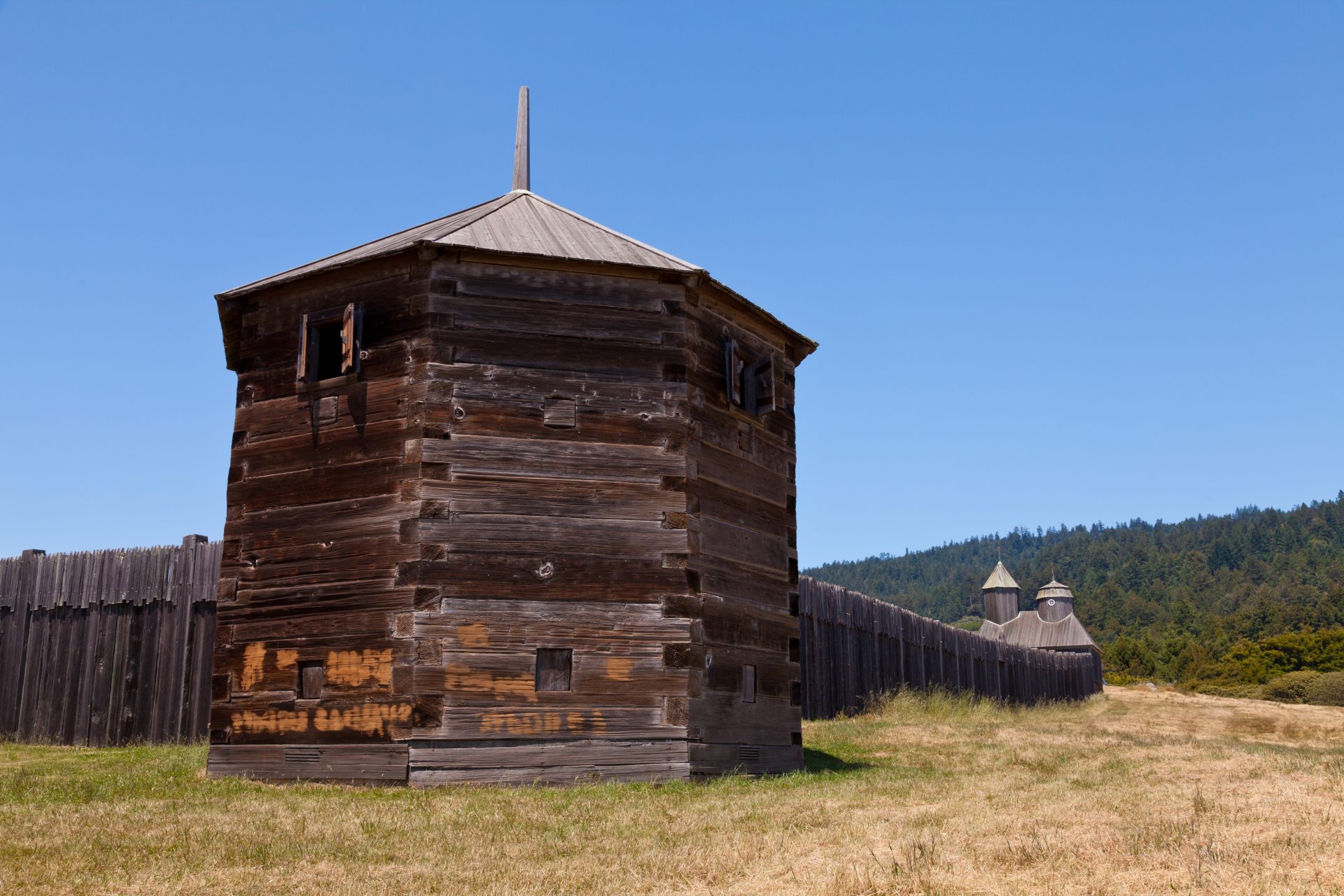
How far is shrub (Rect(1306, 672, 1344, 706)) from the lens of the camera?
5309 cm

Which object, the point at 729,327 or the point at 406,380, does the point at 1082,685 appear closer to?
the point at 729,327

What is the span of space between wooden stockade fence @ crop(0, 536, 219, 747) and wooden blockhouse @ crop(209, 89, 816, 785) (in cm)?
577

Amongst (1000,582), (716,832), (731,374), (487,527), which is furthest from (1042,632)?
(716,832)

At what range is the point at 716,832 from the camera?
31.7 ft

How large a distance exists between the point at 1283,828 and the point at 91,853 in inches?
345

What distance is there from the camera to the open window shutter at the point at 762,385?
15.9m

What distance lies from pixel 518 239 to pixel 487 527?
3.67 meters

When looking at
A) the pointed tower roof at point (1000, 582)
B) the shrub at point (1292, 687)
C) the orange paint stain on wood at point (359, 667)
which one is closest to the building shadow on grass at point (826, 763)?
the orange paint stain on wood at point (359, 667)

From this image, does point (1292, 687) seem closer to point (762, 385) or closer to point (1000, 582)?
point (1000, 582)

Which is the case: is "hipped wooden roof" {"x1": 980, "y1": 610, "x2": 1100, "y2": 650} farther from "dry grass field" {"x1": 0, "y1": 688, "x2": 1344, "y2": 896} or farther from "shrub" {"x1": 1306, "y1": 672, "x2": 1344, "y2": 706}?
"dry grass field" {"x1": 0, "y1": 688, "x2": 1344, "y2": 896}

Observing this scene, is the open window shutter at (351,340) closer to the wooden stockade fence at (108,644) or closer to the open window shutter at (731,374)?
the open window shutter at (731,374)

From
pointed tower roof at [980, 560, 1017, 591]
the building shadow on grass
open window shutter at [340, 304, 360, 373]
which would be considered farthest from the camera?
pointed tower roof at [980, 560, 1017, 591]

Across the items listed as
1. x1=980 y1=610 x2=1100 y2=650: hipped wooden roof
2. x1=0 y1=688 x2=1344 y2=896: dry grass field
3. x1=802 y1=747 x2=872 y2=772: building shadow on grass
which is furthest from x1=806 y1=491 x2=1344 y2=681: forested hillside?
x1=0 y1=688 x2=1344 y2=896: dry grass field

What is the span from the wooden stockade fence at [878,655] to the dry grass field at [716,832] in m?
8.18
